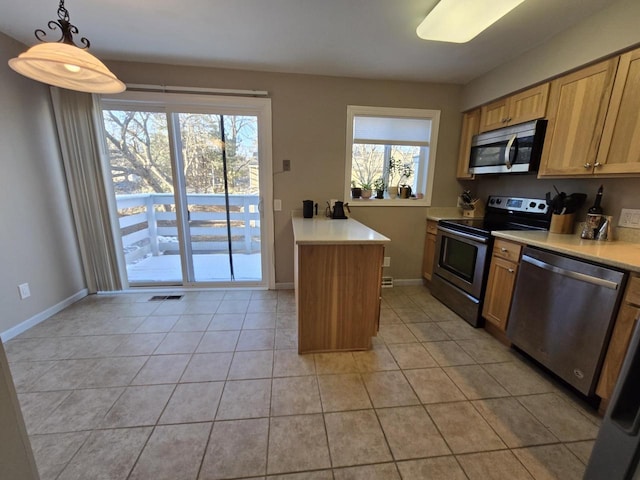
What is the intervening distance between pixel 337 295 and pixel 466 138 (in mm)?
2547

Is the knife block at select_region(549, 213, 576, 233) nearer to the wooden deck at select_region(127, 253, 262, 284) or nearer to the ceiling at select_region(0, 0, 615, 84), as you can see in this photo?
the ceiling at select_region(0, 0, 615, 84)

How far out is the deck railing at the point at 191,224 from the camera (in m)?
3.02

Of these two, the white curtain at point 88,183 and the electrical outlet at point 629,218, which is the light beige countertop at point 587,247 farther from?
the white curtain at point 88,183

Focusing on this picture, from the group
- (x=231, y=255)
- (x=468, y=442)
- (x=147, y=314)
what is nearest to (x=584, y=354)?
(x=468, y=442)

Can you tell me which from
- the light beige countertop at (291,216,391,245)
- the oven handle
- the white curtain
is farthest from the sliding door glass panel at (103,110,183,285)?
the oven handle

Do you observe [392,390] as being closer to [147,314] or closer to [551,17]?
[147,314]

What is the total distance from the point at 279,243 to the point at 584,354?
2725mm

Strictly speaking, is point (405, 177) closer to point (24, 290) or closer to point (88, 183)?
point (88, 183)

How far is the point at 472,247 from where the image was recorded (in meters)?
2.46

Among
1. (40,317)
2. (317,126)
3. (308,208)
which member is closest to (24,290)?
(40,317)

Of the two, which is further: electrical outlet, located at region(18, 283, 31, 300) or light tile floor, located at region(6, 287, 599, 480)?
electrical outlet, located at region(18, 283, 31, 300)

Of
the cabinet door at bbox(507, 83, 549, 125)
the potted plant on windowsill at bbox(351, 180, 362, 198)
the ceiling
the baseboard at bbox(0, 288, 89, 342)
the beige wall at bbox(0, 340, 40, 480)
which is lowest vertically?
the baseboard at bbox(0, 288, 89, 342)

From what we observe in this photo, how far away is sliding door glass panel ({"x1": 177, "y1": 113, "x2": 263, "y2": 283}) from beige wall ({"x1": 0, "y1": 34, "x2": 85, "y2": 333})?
3.83ft

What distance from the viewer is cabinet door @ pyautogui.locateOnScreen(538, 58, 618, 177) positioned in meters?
1.78
